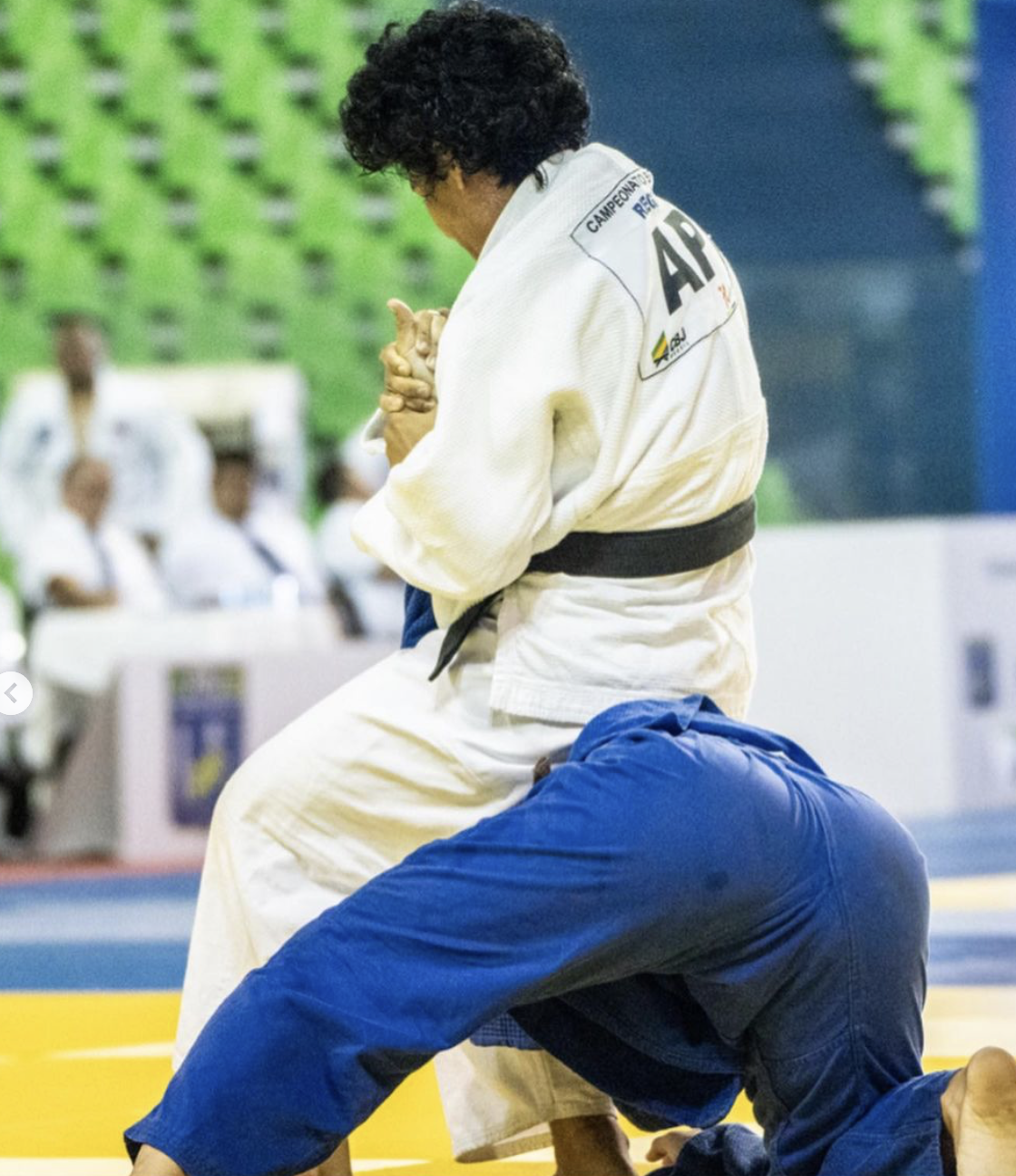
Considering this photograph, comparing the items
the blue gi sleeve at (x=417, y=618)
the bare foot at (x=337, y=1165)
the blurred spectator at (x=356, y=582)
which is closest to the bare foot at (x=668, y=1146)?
the bare foot at (x=337, y=1165)

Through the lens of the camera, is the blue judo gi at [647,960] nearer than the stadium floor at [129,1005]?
Yes

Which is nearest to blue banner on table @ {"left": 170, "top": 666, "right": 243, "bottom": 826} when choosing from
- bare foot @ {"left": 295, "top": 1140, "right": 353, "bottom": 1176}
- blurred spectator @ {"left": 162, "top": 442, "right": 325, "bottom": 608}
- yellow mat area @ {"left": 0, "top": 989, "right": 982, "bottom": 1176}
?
blurred spectator @ {"left": 162, "top": 442, "right": 325, "bottom": 608}

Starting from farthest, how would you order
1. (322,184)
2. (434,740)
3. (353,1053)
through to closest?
(322,184) → (434,740) → (353,1053)

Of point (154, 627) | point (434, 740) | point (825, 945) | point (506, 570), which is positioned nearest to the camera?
point (825, 945)

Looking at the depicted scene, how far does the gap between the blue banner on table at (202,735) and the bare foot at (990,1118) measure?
17.4 feet

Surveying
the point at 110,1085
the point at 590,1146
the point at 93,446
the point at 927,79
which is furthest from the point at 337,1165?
the point at 927,79

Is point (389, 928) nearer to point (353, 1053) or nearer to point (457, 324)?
point (353, 1053)

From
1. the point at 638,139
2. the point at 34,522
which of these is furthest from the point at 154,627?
the point at 638,139

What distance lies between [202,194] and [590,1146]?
27.3 ft

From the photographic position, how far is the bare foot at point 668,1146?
2.37 meters

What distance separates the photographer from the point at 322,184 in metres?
9.99

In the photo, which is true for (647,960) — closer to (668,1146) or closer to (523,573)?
(523,573)

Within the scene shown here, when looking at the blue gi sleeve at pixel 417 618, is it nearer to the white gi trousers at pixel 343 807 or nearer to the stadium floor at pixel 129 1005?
the white gi trousers at pixel 343 807

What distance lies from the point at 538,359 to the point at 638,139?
275 inches
